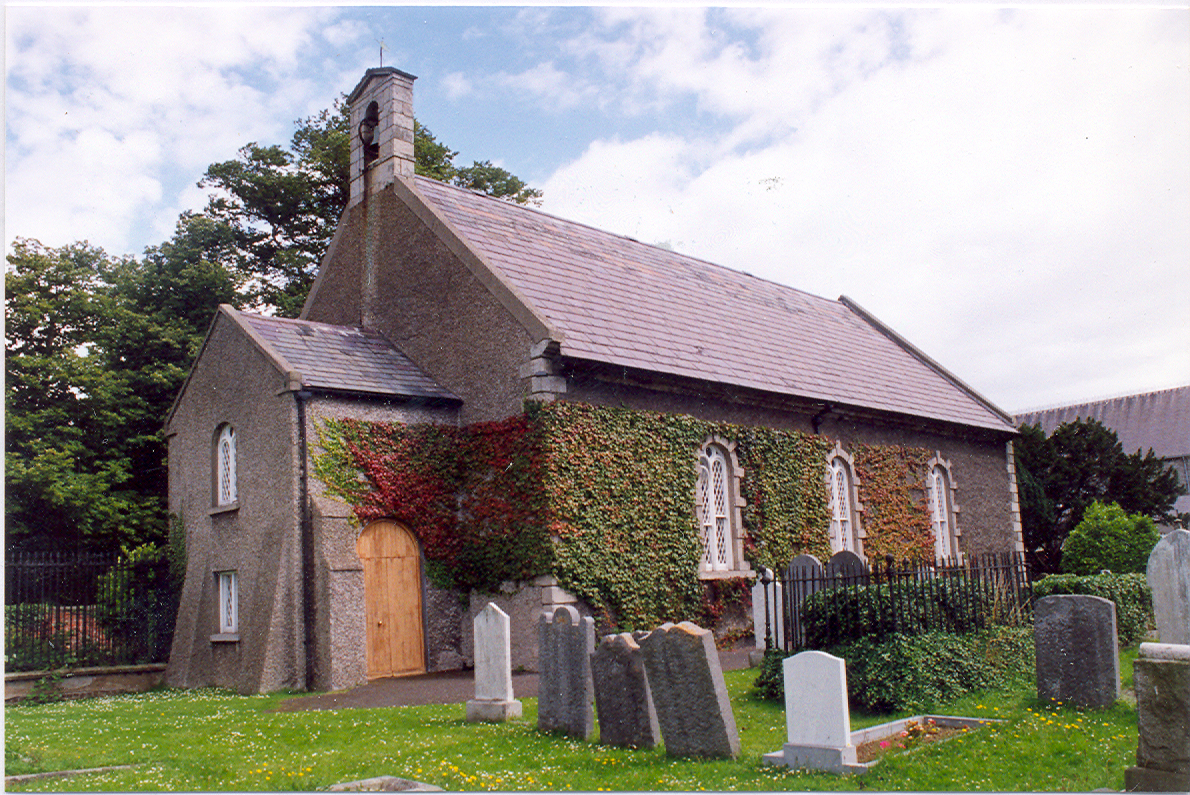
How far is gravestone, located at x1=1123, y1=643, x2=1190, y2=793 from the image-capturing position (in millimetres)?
7172

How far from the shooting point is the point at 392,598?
16.9m

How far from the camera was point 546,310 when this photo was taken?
58.3 feet

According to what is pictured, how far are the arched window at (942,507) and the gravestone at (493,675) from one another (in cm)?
1642

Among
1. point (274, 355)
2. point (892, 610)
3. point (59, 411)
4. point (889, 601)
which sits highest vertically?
point (59, 411)

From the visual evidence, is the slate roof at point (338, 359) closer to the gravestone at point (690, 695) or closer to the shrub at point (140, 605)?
the shrub at point (140, 605)

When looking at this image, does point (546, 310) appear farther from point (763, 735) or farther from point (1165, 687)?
point (1165, 687)

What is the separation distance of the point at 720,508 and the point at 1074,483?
61.4ft

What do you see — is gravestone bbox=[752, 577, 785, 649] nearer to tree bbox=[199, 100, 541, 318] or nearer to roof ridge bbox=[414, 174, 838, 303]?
roof ridge bbox=[414, 174, 838, 303]

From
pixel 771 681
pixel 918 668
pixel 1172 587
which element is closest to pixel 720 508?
pixel 771 681

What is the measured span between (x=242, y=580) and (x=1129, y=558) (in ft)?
71.6

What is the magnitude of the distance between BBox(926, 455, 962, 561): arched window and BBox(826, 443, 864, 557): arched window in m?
3.53

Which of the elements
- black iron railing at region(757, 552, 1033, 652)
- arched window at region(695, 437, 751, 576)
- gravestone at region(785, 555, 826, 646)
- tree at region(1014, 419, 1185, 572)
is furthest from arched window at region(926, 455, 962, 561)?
gravestone at region(785, 555, 826, 646)

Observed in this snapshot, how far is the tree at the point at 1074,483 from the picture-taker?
1253 inches

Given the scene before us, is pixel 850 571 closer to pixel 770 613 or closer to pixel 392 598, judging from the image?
pixel 770 613
